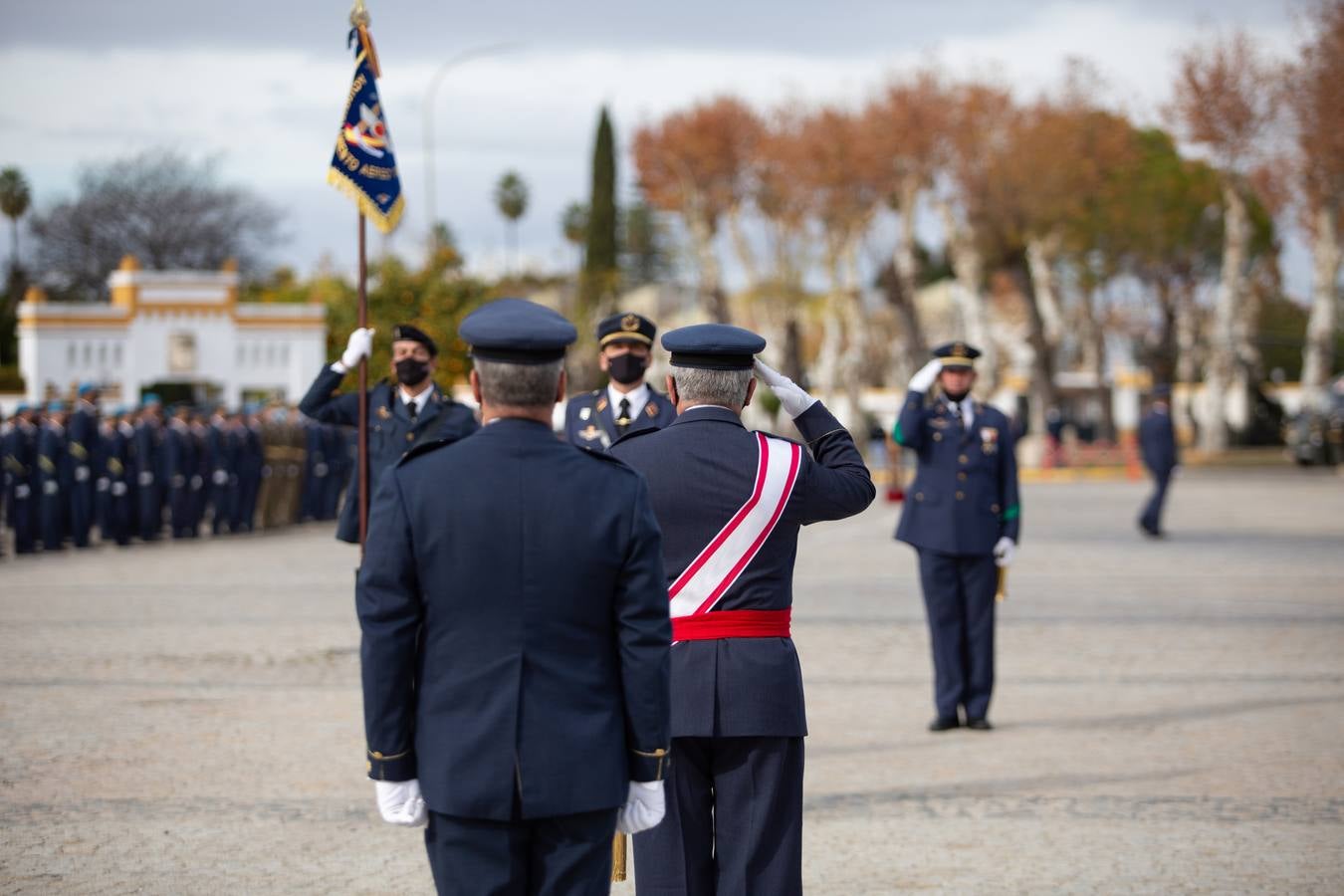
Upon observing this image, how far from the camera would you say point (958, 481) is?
9.55 m

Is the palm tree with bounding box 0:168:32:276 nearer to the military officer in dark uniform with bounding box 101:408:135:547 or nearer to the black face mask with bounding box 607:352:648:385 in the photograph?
the military officer in dark uniform with bounding box 101:408:135:547

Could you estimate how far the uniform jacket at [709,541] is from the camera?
4.75 metres

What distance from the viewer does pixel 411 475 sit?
3.77 m

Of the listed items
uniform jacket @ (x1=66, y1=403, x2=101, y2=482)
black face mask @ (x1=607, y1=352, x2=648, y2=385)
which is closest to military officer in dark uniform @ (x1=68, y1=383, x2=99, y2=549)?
uniform jacket @ (x1=66, y1=403, x2=101, y2=482)

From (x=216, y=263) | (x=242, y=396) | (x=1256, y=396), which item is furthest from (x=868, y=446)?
(x=216, y=263)

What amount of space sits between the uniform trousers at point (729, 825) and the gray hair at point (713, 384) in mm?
983

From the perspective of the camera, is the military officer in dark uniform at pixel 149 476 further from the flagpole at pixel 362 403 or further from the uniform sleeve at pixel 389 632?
the uniform sleeve at pixel 389 632

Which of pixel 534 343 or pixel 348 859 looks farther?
pixel 348 859

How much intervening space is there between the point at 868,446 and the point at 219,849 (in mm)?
49319

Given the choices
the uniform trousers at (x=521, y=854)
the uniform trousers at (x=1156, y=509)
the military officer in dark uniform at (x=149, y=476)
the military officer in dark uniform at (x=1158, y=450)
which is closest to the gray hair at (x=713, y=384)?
the uniform trousers at (x=521, y=854)

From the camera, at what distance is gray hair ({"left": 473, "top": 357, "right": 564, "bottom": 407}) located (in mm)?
3799

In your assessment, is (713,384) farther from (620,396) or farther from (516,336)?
(620,396)

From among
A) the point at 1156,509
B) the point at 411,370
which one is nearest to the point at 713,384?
the point at 411,370

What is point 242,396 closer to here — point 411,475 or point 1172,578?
point 1172,578
